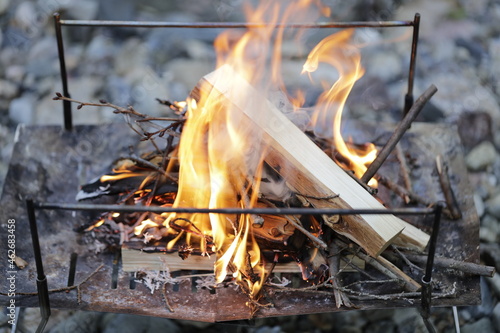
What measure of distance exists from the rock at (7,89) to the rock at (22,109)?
0.05 meters

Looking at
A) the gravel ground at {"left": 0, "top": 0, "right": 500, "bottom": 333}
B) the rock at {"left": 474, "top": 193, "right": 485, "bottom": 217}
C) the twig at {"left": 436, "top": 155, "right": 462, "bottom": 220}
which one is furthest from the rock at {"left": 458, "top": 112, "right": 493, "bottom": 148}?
the twig at {"left": 436, "top": 155, "right": 462, "bottom": 220}

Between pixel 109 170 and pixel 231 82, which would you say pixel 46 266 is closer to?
pixel 109 170

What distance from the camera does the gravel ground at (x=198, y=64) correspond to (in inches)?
134

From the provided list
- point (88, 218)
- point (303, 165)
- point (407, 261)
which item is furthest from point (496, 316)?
point (88, 218)

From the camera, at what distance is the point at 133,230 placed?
7.25 feet

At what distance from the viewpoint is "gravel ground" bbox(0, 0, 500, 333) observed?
134 inches

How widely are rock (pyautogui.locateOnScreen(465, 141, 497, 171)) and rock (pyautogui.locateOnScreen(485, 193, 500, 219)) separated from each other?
20 cm

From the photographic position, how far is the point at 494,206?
303cm

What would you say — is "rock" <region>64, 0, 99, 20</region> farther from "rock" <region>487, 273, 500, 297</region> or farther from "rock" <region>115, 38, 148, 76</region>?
"rock" <region>487, 273, 500, 297</region>

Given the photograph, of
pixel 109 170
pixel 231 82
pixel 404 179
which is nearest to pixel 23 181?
pixel 109 170

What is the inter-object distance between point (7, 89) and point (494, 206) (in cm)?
272

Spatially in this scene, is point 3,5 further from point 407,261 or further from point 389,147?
point 407,261

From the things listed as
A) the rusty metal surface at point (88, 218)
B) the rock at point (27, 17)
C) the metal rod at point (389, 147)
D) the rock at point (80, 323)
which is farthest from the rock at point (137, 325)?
the rock at point (27, 17)

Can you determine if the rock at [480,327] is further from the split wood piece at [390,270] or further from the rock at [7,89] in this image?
the rock at [7,89]
